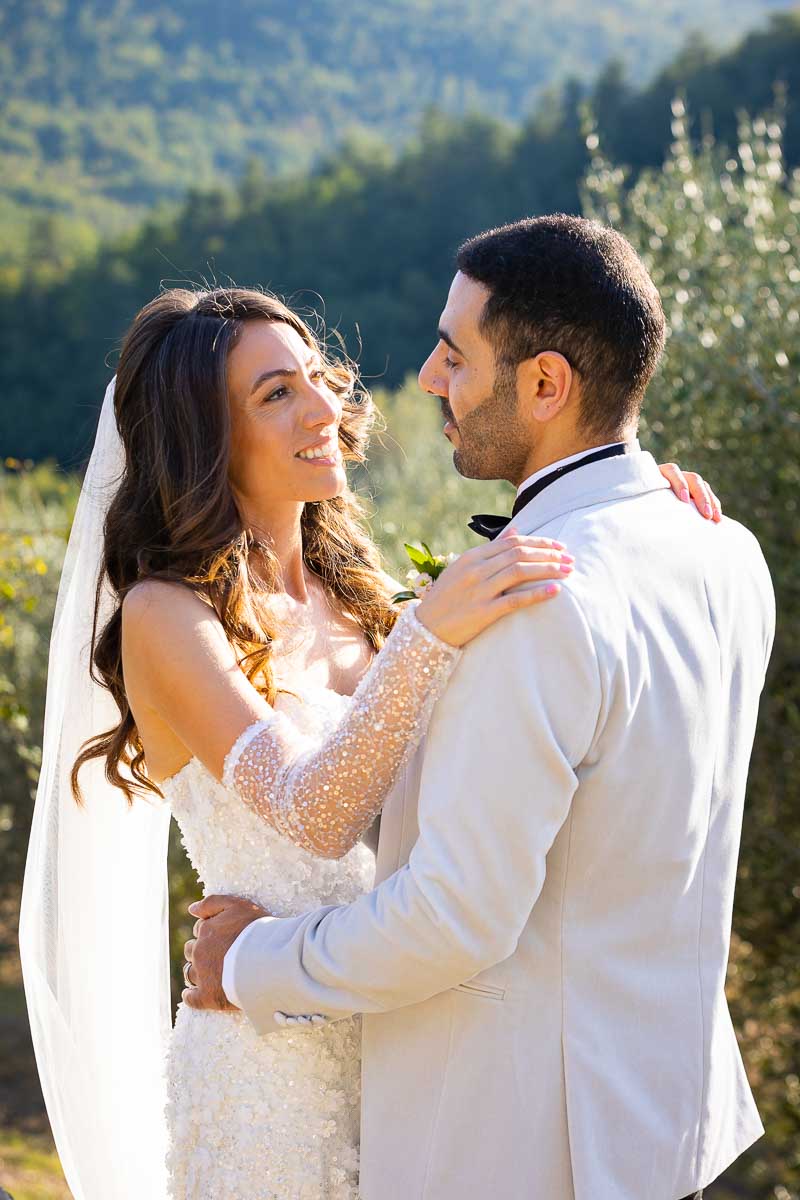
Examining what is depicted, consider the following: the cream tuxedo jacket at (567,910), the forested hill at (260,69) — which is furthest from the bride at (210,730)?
the forested hill at (260,69)

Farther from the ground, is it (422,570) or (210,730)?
(422,570)

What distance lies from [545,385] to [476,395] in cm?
13

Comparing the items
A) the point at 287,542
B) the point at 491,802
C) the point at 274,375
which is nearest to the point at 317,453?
the point at 274,375

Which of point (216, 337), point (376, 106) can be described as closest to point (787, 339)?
point (216, 337)

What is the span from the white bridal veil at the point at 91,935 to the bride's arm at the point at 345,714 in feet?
1.78

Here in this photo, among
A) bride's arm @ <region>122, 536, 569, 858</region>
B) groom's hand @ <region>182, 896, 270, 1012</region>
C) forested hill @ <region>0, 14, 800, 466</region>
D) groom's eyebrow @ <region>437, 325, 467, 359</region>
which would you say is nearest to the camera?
bride's arm @ <region>122, 536, 569, 858</region>

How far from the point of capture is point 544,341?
213cm

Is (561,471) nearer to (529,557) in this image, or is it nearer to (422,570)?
(529,557)

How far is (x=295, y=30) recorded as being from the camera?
78.9 m

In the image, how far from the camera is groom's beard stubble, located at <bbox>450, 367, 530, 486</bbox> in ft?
7.20

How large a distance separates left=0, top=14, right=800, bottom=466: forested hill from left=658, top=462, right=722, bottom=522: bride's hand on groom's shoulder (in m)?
22.7

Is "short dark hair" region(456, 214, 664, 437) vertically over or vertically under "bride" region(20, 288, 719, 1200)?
over

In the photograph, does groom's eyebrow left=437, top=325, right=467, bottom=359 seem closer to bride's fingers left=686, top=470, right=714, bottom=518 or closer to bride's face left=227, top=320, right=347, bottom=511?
bride's fingers left=686, top=470, right=714, bottom=518

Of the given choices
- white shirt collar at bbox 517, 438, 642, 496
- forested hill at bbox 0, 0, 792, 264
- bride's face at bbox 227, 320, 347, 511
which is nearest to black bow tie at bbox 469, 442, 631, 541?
white shirt collar at bbox 517, 438, 642, 496
